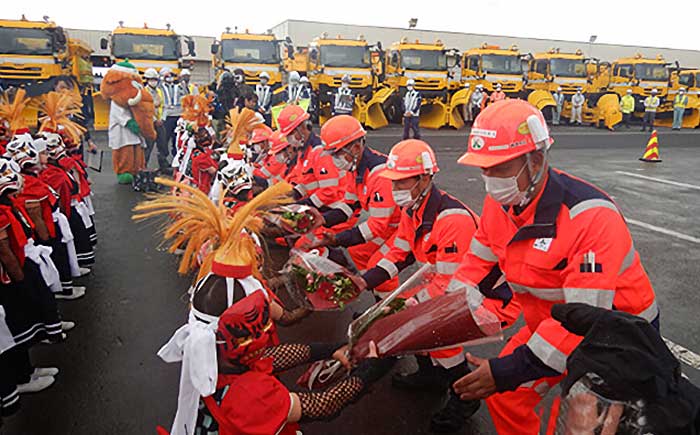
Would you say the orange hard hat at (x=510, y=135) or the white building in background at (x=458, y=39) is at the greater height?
the white building in background at (x=458, y=39)

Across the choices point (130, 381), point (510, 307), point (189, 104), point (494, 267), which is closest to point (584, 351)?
point (494, 267)

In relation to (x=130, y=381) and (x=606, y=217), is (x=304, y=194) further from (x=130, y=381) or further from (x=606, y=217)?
(x=606, y=217)

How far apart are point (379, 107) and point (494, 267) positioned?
19409mm

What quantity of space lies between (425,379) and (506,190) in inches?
75.0

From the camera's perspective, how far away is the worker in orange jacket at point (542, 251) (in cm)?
216

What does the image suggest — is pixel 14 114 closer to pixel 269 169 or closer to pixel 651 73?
pixel 269 169

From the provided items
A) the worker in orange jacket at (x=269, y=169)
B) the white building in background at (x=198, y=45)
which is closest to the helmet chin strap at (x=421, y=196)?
the worker in orange jacket at (x=269, y=169)

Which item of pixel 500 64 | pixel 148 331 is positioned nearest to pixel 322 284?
pixel 148 331

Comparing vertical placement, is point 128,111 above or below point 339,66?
below

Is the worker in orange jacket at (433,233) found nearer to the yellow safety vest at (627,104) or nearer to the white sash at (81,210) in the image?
the white sash at (81,210)

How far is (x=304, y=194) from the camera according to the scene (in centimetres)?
633

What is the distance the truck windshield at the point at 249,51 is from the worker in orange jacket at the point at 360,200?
582 inches

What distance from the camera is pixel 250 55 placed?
1884 cm

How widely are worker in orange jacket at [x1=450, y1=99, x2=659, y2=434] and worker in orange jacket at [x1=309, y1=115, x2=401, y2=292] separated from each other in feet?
6.25
